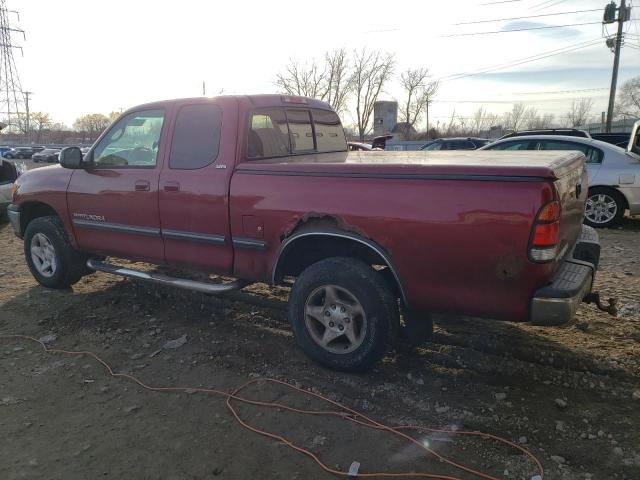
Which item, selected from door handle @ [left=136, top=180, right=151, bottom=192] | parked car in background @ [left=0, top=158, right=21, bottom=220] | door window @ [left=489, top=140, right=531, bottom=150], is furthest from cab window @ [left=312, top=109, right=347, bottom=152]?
parked car in background @ [left=0, top=158, right=21, bottom=220]

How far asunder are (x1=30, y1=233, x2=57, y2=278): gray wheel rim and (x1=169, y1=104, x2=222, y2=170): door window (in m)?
2.20

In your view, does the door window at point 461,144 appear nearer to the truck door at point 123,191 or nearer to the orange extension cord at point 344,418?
the truck door at point 123,191

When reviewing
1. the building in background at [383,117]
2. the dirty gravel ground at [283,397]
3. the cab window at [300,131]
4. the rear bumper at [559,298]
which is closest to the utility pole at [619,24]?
the dirty gravel ground at [283,397]

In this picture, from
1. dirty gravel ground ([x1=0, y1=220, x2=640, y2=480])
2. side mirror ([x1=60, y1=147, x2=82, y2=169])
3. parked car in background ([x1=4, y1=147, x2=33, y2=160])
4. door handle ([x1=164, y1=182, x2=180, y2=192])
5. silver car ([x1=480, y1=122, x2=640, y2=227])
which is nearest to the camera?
dirty gravel ground ([x1=0, y1=220, x2=640, y2=480])

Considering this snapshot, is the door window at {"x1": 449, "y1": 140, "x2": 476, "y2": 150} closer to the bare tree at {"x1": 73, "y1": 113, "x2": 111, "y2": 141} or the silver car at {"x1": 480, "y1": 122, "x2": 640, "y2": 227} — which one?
the silver car at {"x1": 480, "y1": 122, "x2": 640, "y2": 227}

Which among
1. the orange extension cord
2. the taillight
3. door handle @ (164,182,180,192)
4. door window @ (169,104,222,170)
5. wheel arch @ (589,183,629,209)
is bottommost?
the orange extension cord

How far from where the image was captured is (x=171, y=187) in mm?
4281

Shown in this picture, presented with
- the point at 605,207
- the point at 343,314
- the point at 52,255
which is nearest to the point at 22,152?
the point at 52,255

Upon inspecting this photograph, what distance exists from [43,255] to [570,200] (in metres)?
5.29

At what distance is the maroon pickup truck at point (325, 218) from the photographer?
2.93 meters

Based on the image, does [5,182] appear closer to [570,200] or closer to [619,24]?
[570,200]

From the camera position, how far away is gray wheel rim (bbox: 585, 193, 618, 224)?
343 inches

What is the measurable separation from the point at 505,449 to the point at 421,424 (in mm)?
490

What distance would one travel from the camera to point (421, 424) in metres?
3.09
